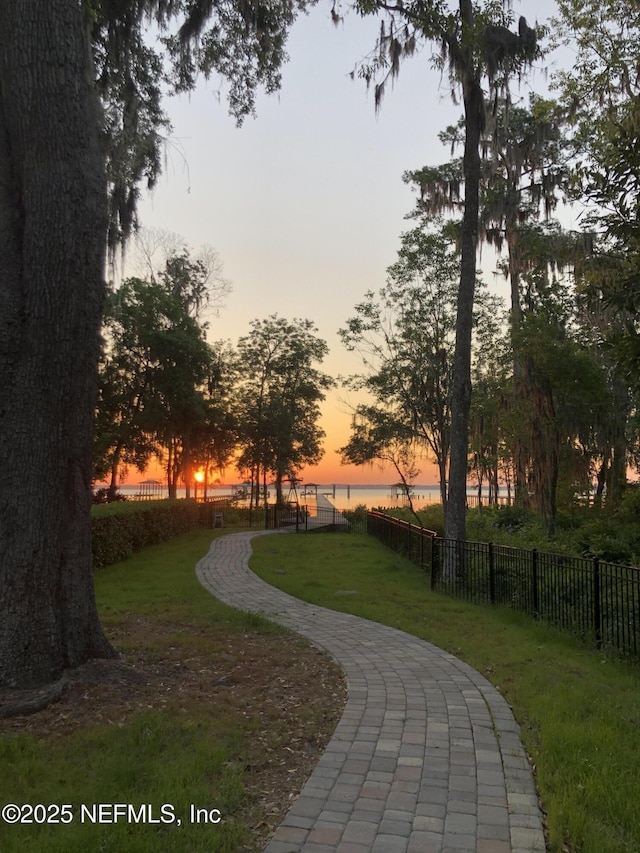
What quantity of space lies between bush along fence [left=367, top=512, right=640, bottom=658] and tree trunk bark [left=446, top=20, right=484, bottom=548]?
36.5 inches

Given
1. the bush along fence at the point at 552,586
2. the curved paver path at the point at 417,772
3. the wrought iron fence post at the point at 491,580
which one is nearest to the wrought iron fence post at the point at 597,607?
the bush along fence at the point at 552,586

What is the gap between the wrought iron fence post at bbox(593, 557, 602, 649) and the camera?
268 inches

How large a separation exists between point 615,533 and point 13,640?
11.4 metres

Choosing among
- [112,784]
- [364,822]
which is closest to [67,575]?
[112,784]

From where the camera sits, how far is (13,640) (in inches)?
178

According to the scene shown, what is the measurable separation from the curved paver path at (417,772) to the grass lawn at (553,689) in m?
0.15

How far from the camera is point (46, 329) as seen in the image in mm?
4797

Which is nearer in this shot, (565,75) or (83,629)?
(83,629)

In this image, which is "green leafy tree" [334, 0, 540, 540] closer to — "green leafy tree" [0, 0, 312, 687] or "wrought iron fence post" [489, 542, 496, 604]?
"wrought iron fence post" [489, 542, 496, 604]

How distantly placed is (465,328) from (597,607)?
21.5 feet

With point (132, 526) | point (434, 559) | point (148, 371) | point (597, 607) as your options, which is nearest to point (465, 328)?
point (434, 559)

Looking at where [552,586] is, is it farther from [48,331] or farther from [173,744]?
[48,331]

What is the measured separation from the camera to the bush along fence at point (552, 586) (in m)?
6.57

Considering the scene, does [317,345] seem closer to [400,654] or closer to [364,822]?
[400,654]
